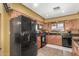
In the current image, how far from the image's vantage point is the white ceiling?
1.16 meters

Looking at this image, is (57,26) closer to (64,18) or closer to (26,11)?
(64,18)

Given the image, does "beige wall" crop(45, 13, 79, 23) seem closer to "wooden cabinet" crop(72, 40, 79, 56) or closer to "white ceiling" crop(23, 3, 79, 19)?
"white ceiling" crop(23, 3, 79, 19)

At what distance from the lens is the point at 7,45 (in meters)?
1.19

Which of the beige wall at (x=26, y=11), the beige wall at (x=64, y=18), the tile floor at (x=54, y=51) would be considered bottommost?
the tile floor at (x=54, y=51)

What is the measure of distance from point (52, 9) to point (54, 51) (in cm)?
61

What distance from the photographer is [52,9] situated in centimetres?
121

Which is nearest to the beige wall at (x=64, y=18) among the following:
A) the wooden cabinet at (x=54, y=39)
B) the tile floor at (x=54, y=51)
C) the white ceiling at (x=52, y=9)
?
the white ceiling at (x=52, y=9)

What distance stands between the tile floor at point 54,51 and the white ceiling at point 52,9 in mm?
461

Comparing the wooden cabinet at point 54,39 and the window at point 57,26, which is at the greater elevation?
the window at point 57,26

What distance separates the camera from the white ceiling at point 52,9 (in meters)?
1.16

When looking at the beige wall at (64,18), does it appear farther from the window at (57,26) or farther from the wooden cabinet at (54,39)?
the wooden cabinet at (54,39)

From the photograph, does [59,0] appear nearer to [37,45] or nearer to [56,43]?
[56,43]

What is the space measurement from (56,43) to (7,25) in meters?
0.75

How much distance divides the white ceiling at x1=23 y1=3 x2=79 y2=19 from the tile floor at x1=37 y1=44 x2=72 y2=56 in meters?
0.46
